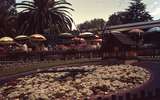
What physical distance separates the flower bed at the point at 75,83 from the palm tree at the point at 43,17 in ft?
118

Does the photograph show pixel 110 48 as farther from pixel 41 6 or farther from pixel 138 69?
pixel 41 6

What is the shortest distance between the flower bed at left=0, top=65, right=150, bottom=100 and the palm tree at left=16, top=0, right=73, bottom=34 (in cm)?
3603

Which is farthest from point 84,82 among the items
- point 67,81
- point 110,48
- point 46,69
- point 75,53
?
point 75,53

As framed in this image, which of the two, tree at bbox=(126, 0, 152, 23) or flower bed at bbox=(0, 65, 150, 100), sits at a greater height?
tree at bbox=(126, 0, 152, 23)

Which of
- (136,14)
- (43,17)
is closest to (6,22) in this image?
(43,17)

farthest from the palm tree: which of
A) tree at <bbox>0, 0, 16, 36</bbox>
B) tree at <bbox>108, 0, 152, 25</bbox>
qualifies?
tree at <bbox>108, 0, 152, 25</bbox>

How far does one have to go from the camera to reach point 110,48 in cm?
2345

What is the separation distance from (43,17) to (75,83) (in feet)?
133

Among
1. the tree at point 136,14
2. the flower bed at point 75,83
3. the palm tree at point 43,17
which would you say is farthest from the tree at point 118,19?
the flower bed at point 75,83

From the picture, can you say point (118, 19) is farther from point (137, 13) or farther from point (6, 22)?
point (6, 22)

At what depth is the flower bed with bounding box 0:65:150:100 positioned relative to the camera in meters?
13.8

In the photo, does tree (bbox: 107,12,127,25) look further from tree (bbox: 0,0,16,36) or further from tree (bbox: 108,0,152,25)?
tree (bbox: 0,0,16,36)

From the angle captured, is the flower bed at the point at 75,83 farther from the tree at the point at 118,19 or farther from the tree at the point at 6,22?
the tree at the point at 118,19

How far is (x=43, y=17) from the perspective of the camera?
2168 inches
